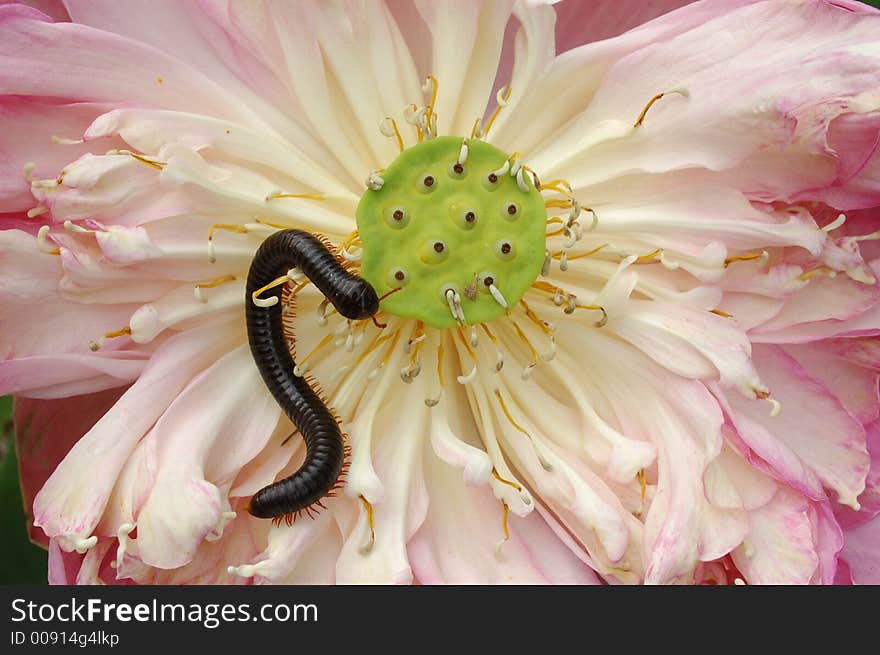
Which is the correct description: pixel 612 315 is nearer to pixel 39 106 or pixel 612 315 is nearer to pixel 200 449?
pixel 200 449

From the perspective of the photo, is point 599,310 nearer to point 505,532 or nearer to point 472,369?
point 472,369

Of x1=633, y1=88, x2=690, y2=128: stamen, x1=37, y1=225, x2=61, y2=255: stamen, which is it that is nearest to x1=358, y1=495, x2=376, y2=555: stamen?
x1=37, y1=225, x2=61, y2=255: stamen

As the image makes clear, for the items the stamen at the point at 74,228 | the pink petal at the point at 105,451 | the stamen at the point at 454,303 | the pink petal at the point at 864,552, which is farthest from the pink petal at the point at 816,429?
the stamen at the point at 74,228

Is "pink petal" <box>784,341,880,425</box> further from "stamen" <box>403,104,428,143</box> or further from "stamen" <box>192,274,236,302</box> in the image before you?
"stamen" <box>192,274,236,302</box>

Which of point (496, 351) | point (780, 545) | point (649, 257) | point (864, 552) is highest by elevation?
point (649, 257)

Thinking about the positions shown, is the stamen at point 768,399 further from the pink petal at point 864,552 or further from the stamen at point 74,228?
the stamen at point 74,228

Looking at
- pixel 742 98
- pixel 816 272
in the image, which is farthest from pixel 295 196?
pixel 816 272
